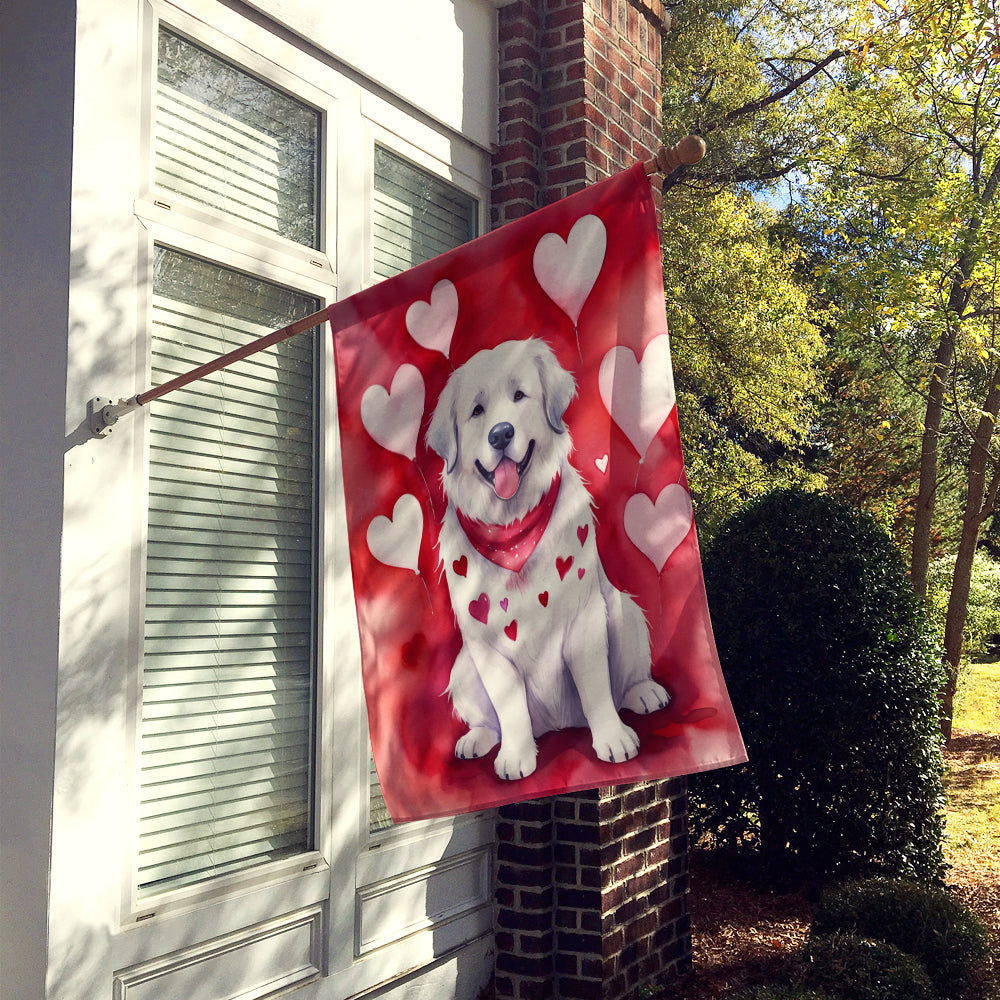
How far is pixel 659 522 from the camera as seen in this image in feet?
8.43

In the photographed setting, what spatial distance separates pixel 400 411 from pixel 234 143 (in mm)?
1482

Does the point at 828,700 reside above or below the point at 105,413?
below

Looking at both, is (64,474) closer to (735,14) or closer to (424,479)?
(424,479)

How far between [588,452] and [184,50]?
1.99m

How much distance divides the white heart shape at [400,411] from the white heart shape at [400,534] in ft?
0.46

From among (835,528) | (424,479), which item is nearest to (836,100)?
(835,528)

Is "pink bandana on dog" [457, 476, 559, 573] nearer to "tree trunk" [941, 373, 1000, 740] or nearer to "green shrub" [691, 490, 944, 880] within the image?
"green shrub" [691, 490, 944, 880]

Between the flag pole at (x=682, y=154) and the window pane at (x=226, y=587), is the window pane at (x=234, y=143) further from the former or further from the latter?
the flag pole at (x=682, y=154)

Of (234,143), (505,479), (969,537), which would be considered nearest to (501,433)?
(505,479)

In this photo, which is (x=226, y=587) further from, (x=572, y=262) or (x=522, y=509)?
(x=572, y=262)

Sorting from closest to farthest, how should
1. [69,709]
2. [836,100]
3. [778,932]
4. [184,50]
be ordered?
[69,709] < [184,50] < [778,932] < [836,100]

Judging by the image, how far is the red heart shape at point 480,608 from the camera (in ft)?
8.63

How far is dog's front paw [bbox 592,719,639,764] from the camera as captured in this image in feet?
8.54

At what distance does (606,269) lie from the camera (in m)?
2.62
